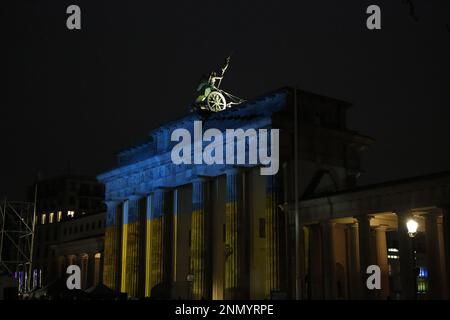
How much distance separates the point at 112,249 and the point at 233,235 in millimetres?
22341

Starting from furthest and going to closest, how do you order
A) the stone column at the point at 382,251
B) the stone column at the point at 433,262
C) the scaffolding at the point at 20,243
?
the scaffolding at the point at 20,243 < the stone column at the point at 382,251 < the stone column at the point at 433,262

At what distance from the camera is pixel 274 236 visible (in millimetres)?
46844

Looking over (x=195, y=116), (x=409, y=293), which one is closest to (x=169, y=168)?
(x=195, y=116)

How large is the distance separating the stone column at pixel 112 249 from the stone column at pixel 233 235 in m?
20.0

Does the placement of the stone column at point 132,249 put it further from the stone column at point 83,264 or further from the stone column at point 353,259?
the stone column at point 353,259

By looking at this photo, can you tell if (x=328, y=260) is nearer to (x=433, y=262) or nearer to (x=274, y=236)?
(x=274, y=236)

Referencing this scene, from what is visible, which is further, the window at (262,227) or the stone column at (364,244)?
the window at (262,227)

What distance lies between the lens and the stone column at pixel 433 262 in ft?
123

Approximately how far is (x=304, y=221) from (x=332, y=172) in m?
7.07

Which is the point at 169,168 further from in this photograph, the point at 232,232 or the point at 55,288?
the point at 55,288

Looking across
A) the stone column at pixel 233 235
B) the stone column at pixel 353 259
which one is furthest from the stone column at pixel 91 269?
the stone column at pixel 353 259

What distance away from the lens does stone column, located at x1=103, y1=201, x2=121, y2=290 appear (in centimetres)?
6719

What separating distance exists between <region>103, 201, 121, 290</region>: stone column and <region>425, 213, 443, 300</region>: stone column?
36.8 metres

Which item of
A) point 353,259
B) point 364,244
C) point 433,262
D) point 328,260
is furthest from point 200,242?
point 433,262
